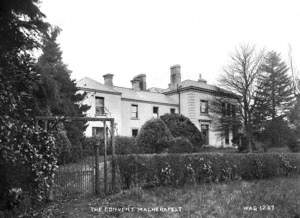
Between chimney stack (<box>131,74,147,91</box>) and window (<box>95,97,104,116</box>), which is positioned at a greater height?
chimney stack (<box>131,74,147,91</box>)

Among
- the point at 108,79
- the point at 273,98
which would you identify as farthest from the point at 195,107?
the point at 108,79

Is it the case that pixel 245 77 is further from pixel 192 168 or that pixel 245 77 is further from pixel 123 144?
pixel 192 168

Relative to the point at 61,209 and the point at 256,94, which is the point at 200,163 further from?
the point at 256,94

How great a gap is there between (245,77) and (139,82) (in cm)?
1232

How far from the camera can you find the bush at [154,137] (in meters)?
15.7

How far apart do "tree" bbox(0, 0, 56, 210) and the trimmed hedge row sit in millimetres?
3049

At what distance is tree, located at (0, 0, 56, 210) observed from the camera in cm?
577

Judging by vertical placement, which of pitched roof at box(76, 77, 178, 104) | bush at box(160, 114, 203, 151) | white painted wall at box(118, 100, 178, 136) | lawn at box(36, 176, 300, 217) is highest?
pitched roof at box(76, 77, 178, 104)

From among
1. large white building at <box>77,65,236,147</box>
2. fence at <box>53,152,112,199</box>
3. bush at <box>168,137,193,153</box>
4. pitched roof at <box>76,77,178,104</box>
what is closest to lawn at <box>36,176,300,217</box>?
fence at <box>53,152,112,199</box>

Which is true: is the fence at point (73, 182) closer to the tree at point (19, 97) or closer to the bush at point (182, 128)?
the tree at point (19, 97)

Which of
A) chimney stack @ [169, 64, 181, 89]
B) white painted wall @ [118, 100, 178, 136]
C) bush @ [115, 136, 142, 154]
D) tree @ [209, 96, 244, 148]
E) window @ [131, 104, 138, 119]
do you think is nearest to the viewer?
bush @ [115, 136, 142, 154]

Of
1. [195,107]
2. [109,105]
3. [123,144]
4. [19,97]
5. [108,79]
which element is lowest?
[123,144]

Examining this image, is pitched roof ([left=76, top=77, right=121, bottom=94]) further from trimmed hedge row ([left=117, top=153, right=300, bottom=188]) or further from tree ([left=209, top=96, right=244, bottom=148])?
trimmed hedge row ([left=117, top=153, right=300, bottom=188])

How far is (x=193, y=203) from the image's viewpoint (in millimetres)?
8375
